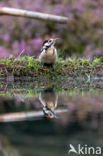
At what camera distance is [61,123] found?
444 centimetres

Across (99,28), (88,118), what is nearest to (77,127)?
(88,118)

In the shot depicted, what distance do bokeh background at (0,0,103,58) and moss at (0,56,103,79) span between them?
6.08 m

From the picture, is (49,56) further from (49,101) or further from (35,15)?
(49,101)

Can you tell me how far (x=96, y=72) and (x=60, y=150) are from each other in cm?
515

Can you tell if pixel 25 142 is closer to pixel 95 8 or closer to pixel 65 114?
pixel 65 114

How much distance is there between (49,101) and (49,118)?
103 centimetres

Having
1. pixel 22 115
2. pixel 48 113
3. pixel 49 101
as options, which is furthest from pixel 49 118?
pixel 49 101

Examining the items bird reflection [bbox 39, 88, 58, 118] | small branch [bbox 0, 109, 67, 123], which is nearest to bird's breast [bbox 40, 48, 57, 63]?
bird reflection [bbox 39, 88, 58, 118]

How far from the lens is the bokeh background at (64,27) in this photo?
15.1 m

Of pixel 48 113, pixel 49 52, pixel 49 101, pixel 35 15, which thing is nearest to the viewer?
pixel 48 113

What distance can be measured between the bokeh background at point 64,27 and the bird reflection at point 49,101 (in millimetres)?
7948

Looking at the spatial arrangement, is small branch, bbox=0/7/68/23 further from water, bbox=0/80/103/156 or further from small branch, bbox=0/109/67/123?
small branch, bbox=0/109/67/123

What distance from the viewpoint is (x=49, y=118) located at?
4844 millimetres

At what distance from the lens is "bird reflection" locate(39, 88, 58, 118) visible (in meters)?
5.12
